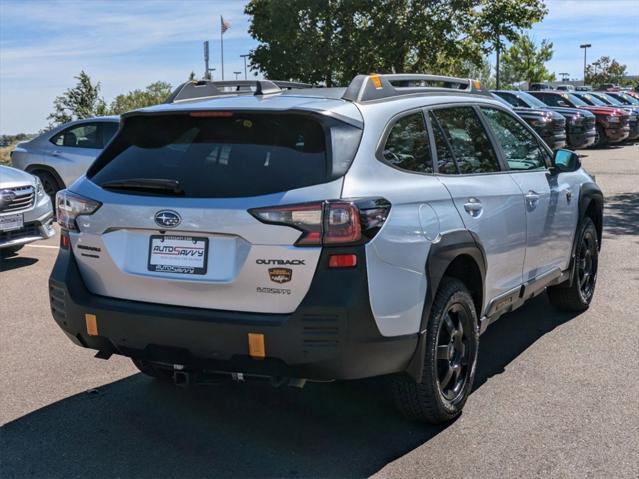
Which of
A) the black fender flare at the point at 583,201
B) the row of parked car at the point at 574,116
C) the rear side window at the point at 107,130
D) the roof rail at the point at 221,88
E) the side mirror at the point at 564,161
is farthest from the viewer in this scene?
the row of parked car at the point at 574,116

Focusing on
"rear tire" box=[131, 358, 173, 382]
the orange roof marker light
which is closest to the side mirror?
the orange roof marker light

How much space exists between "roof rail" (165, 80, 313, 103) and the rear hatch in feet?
1.92

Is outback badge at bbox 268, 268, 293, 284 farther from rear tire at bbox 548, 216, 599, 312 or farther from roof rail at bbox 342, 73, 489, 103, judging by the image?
rear tire at bbox 548, 216, 599, 312

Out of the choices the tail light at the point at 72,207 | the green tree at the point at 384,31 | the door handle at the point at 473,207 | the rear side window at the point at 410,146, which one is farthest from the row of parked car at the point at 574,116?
the tail light at the point at 72,207

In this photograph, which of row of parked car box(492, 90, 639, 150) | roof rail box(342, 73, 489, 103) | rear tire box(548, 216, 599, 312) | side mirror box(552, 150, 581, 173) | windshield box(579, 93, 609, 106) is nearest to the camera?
roof rail box(342, 73, 489, 103)

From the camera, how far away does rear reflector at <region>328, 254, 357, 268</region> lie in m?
3.42

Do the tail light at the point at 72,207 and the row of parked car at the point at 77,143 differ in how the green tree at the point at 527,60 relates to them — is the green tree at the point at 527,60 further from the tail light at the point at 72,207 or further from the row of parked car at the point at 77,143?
the tail light at the point at 72,207

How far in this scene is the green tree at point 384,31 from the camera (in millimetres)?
29453

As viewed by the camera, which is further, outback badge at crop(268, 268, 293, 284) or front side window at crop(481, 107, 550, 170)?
front side window at crop(481, 107, 550, 170)

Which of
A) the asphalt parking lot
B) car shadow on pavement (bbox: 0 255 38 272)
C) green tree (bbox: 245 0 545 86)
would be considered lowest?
the asphalt parking lot

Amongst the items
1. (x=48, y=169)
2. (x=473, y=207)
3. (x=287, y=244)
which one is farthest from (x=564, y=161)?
(x=48, y=169)

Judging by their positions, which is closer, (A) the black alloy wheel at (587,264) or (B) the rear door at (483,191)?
(B) the rear door at (483,191)

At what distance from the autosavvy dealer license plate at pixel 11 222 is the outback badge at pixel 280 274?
594 centimetres

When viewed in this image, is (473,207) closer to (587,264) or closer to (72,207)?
(72,207)
